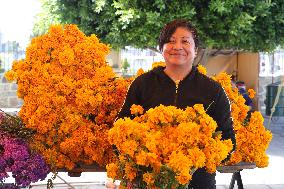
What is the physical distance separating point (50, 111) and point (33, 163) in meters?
0.44

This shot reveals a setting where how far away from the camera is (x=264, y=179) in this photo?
7.68 metres

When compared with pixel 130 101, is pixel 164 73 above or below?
above

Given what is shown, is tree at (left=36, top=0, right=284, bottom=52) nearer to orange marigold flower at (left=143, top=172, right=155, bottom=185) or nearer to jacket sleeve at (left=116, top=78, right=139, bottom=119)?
jacket sleeve at (left=116, top=78, right=139, bottom=119)

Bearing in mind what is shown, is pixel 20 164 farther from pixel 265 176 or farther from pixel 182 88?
pixel 265 176

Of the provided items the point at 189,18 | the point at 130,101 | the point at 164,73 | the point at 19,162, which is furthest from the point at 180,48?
the point at 189,18

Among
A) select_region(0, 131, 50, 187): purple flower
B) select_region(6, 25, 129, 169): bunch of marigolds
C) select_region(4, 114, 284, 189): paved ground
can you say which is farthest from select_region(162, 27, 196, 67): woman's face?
select_region(4, 114, 284, 189): paved ground

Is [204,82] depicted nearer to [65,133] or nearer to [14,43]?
[65,133]

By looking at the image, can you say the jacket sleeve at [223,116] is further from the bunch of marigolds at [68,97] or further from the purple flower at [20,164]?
the purple flower at [20,164]

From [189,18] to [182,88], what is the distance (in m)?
6.63

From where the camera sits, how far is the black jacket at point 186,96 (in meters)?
2.88

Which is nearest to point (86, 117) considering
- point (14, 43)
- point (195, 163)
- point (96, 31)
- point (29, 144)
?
point (29, 144)

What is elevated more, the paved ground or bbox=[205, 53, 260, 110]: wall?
bbox=[205, 53, 260, 110]: wall

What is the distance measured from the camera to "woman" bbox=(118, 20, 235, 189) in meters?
2.86

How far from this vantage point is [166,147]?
231cm
